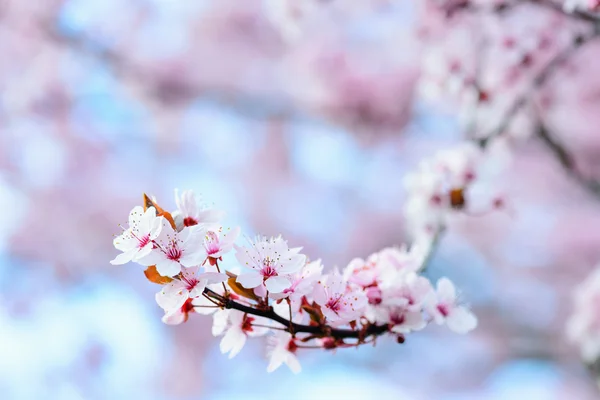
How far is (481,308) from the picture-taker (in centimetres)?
380

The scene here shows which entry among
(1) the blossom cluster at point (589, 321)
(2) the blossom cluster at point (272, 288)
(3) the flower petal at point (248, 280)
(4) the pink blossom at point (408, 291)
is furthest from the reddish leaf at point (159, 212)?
(1) the blossom cluster at point (589, 321)

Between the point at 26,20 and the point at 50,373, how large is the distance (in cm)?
234

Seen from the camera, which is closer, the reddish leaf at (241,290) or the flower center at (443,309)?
the reddish leaf at (241,290)

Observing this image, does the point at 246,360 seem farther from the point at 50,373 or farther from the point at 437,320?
the point at 437,320

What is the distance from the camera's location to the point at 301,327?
826mm

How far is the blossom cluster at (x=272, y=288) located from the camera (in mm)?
733

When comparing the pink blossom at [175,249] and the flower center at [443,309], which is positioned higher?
the flower center at [443,309]

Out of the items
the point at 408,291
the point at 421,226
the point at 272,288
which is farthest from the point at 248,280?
the point at 421,226

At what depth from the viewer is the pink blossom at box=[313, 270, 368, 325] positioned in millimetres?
819

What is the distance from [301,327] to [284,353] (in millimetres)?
84

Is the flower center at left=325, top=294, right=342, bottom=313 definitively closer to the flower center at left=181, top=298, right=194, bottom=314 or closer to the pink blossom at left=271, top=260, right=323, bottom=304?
the pink blossom at left=271, top=260, right=323, bottom=304

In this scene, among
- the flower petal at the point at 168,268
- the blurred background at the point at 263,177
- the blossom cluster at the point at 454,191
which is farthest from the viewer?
the blurred background at the point at 263,177

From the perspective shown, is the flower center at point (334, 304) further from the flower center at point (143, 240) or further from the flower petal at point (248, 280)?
the flower center at point (143, 240)

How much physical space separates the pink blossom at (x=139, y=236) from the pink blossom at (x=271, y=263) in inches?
4.3
